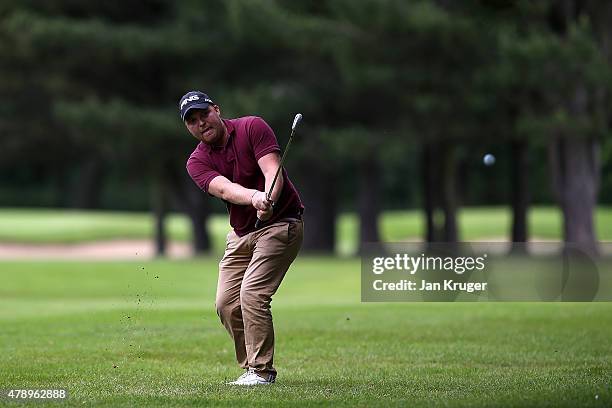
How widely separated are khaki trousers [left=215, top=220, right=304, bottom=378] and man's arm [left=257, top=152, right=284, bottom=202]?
412mm

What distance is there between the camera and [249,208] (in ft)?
29.0

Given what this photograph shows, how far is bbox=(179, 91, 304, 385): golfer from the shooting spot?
28.1 feet

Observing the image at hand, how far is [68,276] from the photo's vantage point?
29.5 m

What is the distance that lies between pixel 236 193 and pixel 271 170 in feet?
0.92

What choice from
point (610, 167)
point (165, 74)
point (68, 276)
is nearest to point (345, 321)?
point (68, 276)

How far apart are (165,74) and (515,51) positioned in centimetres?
1417

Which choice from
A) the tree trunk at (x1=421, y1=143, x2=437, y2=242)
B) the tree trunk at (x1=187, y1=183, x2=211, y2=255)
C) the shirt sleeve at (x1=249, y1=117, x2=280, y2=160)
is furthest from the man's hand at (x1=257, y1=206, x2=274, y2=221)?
the tree trunk at (x1=187, y1=183, x2=211, y2=255)

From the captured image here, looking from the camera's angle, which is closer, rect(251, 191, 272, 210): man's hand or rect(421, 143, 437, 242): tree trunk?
rect(251, 191, 272, 210): man's hand

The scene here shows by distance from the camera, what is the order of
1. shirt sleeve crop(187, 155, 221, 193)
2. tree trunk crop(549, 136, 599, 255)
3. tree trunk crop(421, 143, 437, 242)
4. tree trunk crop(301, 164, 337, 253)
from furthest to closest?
tree trunk crop(301, 164, 337, 253) → tree trunk crop(421, 143, 437, 242) → tree trunk crop(549, 136, 599, 255) → shirt sleeve crop(187, 155, 221, 193)

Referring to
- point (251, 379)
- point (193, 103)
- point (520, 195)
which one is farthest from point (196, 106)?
point (520, 195)

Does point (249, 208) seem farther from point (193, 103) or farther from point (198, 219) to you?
point (198, 219)

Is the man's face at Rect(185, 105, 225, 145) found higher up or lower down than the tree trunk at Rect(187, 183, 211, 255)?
higher up

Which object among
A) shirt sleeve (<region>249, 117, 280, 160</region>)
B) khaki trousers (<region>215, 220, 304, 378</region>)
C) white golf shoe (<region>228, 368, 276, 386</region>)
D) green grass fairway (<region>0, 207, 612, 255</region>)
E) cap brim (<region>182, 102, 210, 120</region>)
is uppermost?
cap brim (<region>182, 102, 210, 120</region>)

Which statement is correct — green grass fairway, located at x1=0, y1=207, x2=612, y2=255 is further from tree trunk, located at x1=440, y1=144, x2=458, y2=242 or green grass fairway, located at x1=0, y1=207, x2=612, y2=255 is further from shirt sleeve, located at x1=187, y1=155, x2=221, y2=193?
shirt sleeve, located at x1=187, y1=155, x2=221, y2=193
